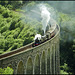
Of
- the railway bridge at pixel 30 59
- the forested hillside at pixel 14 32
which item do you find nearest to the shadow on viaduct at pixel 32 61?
the railway bridge at pixel 30 59

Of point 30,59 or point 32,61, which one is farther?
point 32,61

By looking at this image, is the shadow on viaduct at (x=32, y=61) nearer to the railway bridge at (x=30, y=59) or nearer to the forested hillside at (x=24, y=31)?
the railway bridge at (x=30, y=59)

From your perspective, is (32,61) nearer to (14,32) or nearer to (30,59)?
(30,59)

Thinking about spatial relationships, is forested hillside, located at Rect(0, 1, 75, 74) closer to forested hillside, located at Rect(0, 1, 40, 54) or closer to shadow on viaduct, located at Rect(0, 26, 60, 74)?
forested hillside, located at Rect(0, 1, 40, 54)

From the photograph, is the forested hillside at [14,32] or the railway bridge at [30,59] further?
the forested hillside at [14,32]

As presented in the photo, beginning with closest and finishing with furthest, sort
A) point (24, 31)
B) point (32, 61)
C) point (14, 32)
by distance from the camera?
point (32, 61) < point (14, 32) < point (24, 31)

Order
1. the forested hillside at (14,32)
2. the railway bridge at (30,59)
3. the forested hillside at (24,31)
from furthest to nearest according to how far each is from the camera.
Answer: the forested hillside at (24,31)
the forested hillside at (14,32)
the railway bridge at (30,59)

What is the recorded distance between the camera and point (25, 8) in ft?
151

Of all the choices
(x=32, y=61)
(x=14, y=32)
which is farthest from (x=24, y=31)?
(x=32, y=61)

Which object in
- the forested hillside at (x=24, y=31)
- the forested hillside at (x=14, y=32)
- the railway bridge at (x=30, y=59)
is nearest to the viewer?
the railway bridge at (x=30, y=59)

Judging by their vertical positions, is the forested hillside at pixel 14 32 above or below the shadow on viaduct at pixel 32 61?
above

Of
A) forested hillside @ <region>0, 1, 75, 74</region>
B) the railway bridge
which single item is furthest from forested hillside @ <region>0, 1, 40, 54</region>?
the railway bridge

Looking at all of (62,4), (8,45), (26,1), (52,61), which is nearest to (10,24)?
(8,45)

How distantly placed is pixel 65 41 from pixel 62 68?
7.11 metres
